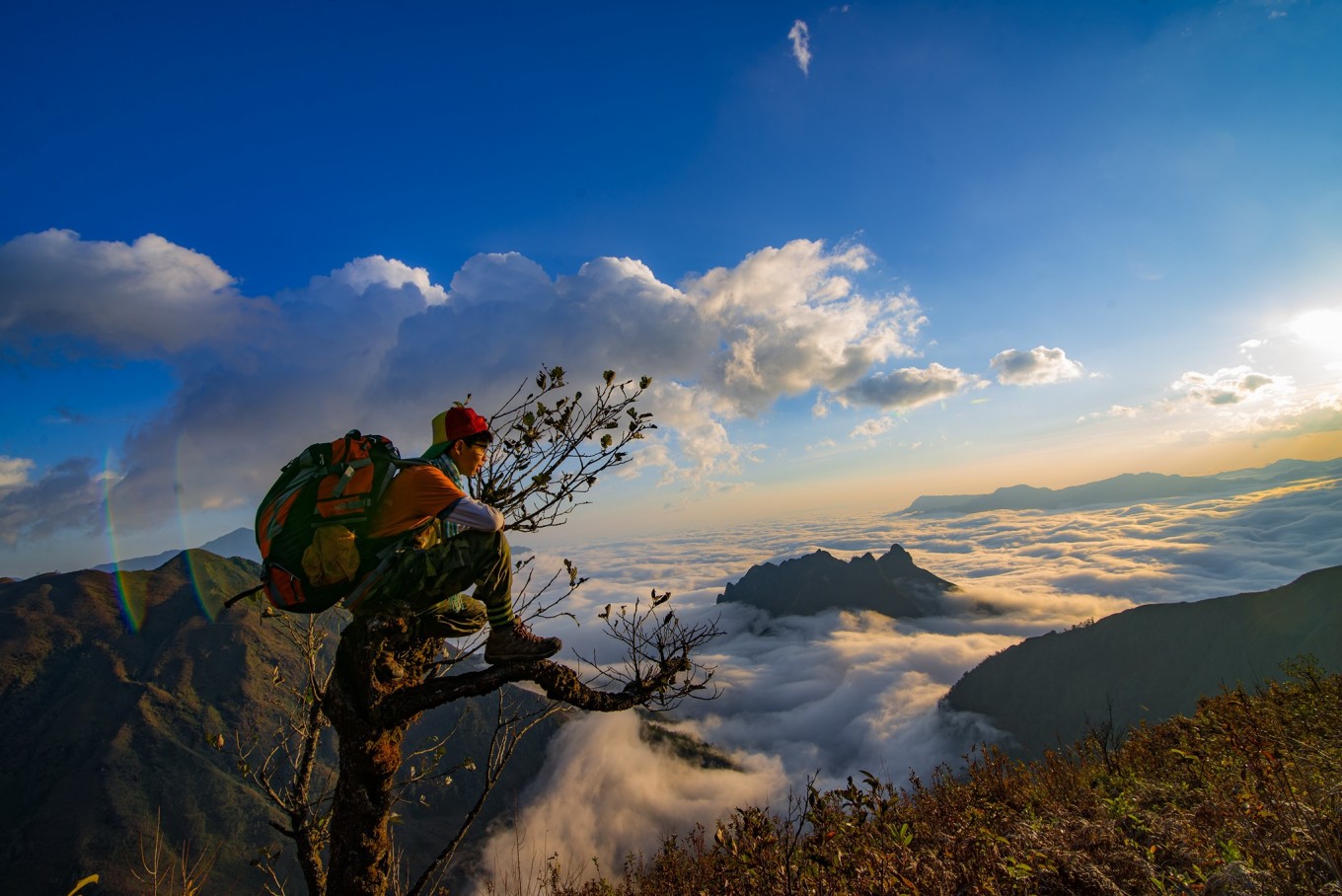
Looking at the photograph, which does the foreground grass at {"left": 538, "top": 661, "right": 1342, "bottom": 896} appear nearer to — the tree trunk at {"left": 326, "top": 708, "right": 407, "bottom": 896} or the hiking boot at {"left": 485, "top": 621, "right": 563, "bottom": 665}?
the hiking boot at {"left": 485, "top": 621, "right": 563, "bottom": 665}

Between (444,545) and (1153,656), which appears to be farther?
(1153,656)

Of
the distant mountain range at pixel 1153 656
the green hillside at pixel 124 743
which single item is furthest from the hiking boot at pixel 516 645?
the distant mountain range at pixel 1153 656

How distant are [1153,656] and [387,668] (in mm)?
199295

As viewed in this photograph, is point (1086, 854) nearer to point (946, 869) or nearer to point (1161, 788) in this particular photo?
point (946, 869)

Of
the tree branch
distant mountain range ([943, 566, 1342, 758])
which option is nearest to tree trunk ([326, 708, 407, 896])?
the tree branch

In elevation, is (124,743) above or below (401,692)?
below

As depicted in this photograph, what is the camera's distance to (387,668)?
4.14 meters

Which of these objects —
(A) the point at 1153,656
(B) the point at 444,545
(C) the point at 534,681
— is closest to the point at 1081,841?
(C) the point at 534,681

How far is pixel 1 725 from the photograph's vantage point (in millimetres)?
155375

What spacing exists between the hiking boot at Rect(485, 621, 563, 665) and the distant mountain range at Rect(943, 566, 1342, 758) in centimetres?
16430

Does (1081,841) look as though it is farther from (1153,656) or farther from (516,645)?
(1153,656)

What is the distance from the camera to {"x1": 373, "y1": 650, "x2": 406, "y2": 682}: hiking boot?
4.06 metres

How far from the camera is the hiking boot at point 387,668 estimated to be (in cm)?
406

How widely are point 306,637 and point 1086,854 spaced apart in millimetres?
8870
